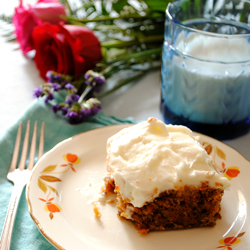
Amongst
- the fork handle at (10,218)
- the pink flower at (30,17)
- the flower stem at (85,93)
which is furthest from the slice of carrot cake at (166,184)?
the pink flower at (30,17)

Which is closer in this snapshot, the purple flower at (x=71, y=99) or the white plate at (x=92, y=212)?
the white plate at (x=92, y=212)

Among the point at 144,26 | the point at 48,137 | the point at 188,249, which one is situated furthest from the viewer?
the point at 144,26

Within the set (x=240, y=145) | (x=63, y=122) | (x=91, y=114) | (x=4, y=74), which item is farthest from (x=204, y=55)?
(x=4, y=74)

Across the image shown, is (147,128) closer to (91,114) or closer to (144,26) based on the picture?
(91,114)

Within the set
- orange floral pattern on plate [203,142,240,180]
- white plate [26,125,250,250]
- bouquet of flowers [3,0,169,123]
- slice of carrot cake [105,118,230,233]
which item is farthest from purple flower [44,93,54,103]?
orange floral pattern on plate [203,142,240,180]

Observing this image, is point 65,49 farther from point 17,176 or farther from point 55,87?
point 17,176

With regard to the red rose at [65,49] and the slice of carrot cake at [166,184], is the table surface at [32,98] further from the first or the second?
the slice of carrot cake at [166,184]
